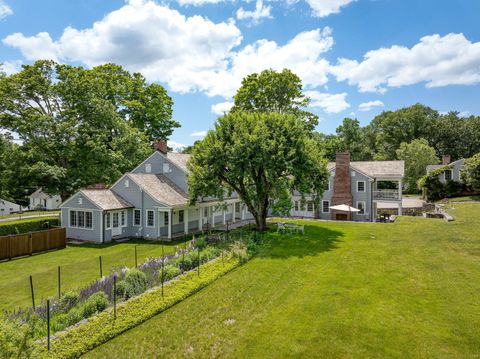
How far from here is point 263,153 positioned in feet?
75.7

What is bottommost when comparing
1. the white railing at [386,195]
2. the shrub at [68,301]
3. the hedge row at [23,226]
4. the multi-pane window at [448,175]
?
the shrub at [68,301]

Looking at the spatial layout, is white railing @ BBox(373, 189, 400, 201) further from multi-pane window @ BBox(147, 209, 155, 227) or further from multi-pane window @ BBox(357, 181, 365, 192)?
multi-pane window @ BBox(147, 209, 155, 227)

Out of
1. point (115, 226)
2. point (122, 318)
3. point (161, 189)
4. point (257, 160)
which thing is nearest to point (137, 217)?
point (115, 226)

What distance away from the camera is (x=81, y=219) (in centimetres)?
2588

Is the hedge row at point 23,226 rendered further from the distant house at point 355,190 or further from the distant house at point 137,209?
the distant house at point 355,190

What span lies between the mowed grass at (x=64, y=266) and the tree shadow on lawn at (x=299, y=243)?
679cm

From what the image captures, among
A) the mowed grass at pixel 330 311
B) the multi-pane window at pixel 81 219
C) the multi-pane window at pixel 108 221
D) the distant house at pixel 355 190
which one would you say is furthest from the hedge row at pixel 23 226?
the distant house at pixel 355 190

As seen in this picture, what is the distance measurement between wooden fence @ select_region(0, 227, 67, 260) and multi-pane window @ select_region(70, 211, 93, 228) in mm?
2238

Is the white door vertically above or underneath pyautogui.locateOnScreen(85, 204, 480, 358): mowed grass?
above

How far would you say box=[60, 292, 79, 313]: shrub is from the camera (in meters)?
11.1

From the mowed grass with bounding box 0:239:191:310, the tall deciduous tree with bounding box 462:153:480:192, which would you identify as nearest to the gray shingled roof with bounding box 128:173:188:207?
the mowed grass with bounding box 0:239:191:310

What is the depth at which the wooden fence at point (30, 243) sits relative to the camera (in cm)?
2014

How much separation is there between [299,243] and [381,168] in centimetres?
1972

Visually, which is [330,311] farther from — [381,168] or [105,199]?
[381,168]
